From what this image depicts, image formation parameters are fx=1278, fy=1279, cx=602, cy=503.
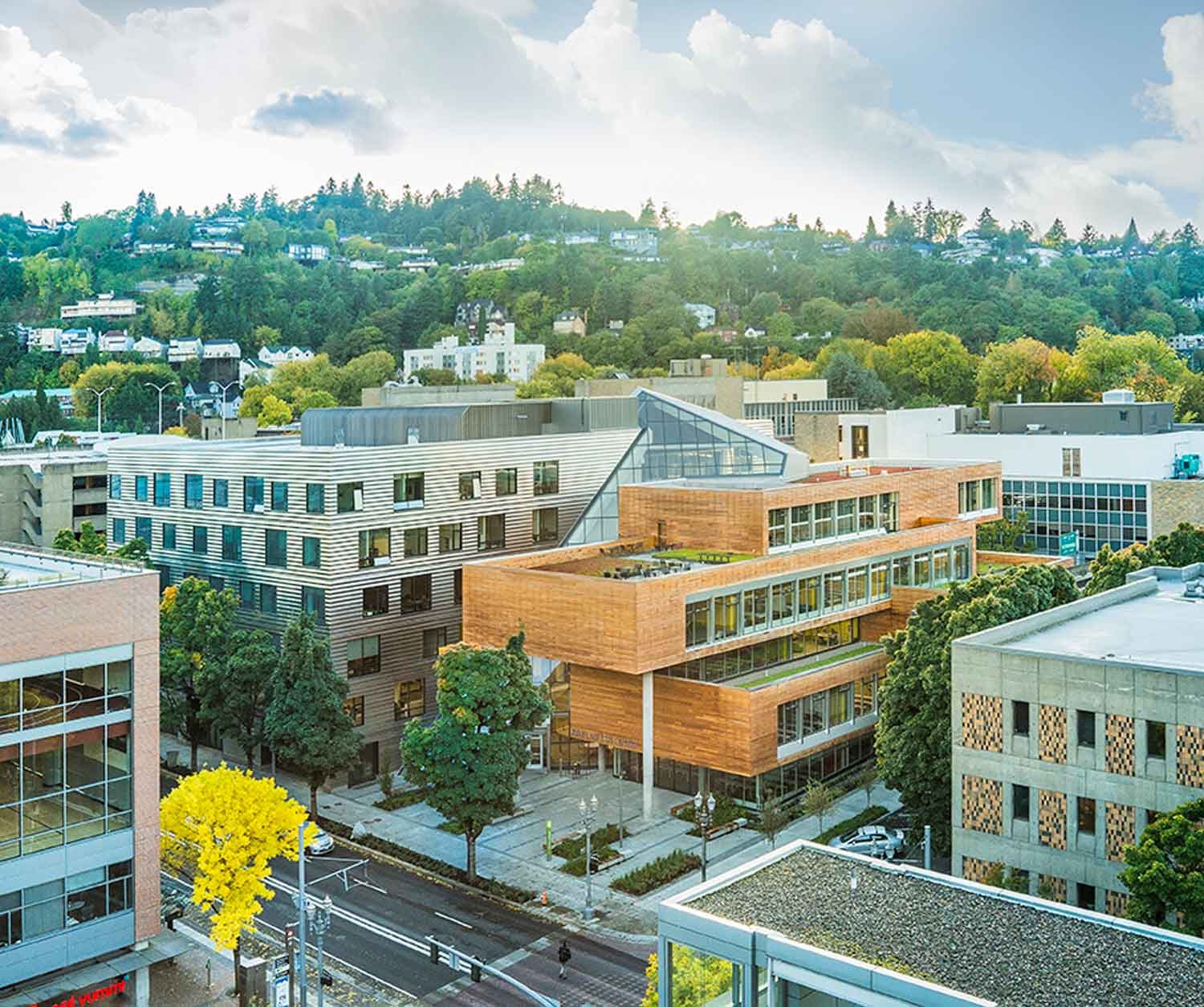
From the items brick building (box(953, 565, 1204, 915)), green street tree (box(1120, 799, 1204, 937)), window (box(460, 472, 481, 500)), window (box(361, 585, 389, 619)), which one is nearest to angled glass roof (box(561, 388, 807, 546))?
window (box(460, 472, 481, 500))

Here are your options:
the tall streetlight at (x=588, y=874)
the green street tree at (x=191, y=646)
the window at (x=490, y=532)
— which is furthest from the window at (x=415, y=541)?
the tall streetlight at (x=588, y=874)

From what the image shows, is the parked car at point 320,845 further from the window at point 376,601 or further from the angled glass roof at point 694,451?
the angled glass roof at point 694,451

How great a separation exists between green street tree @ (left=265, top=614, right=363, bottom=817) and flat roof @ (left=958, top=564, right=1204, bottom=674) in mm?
25664

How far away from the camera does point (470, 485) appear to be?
64.5 meters

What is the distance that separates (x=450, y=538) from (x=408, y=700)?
825cm

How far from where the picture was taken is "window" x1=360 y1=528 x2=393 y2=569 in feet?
197

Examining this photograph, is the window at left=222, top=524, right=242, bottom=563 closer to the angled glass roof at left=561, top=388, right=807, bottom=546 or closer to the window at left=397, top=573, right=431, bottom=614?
the window at left=397, top=573, right=431, bottom=614

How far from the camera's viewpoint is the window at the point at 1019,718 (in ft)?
127

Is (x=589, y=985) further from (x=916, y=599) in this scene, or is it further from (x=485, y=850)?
(x=916, y=599)

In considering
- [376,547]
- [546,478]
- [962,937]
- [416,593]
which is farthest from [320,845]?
[962,937]

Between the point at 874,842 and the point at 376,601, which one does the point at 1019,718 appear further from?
the point at 376,601

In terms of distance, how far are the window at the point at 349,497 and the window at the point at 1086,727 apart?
34.4m

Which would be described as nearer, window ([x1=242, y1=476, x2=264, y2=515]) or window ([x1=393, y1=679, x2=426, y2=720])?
window ([x1=393, y1=679, x2=426, y2=720])

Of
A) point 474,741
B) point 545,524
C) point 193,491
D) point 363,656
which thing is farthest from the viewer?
point 545,524
